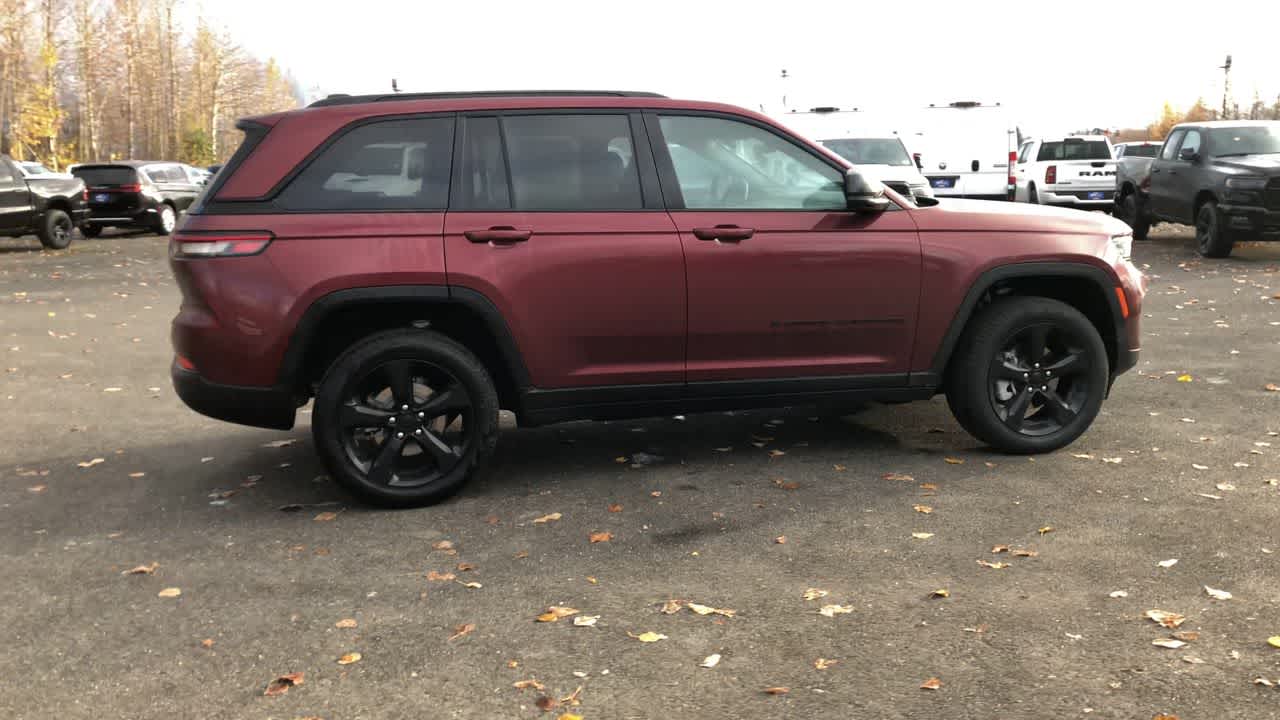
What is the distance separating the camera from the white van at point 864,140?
1980 cm

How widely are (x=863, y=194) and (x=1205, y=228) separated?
1425 centimetres

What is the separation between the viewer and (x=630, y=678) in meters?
3.83

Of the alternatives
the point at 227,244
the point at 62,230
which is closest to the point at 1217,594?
the point at 227,244

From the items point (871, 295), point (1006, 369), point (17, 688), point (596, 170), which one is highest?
point (596, 170)

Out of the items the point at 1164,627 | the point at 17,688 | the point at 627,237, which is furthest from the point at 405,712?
the point at 627,237

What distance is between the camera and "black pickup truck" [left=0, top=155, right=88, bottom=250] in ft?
70.7

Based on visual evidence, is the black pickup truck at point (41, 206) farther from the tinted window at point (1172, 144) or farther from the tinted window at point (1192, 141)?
the tinted window at point (1192, 141)

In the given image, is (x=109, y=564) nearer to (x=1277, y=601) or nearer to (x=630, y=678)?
(x=630, y=678)

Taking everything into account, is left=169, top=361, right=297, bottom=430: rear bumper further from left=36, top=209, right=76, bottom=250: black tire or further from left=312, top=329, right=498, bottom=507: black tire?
left=36, top=209, right=76, bottom=250: black tire

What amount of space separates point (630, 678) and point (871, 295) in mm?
2940

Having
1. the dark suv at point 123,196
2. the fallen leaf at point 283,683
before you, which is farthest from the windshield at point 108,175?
the fallen leaf at point 283,683

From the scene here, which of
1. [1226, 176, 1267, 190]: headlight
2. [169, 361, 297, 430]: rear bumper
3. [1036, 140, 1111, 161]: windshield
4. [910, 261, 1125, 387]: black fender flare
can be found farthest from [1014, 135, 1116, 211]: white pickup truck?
[169, 361, 297, 430]: rear bumper

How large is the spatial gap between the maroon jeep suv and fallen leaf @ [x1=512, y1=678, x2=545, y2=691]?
6.97 feet

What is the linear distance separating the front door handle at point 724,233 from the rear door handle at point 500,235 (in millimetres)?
809
